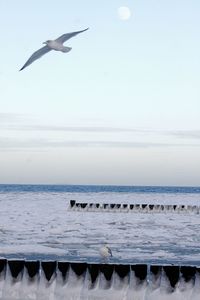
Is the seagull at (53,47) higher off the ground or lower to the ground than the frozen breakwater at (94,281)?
higher

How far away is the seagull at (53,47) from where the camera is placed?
460 inches

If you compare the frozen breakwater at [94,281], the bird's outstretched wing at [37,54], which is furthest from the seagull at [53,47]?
the frozen breakwater at [94,281]

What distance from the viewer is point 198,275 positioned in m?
10.0

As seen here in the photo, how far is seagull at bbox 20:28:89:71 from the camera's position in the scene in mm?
11678

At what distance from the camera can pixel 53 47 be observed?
12086mm

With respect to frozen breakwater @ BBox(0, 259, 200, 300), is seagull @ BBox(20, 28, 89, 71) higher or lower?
higher

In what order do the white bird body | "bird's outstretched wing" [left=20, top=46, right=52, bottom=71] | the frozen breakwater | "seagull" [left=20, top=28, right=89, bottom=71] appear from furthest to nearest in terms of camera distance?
"bird's outstretched wing" [left=20, top=46, right=52, bottom=71] → "seagull" [left=20, top=28, right=89, bottom=71] → the white bird body → the frozen breakwater

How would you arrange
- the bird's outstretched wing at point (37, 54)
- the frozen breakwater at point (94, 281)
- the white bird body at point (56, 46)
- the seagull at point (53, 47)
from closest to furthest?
the frozen breakwater at point (94, 281), the white bird body at point (56, 46), the seagull at point (53, 47), the bird's outstretched wing at point (37, 54)

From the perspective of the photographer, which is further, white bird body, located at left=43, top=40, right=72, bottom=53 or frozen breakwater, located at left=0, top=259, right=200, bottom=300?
white bird body, located at left=43, top=40, right=72, bottom=53

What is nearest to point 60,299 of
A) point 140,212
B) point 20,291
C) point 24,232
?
point 20,291

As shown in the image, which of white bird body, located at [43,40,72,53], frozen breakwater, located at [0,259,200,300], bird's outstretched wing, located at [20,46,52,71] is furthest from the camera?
bird's outstretched wing, located at [20,46,52,71]

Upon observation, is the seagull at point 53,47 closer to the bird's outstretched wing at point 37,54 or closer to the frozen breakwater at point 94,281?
the bird's outstretched wing at point 37,54

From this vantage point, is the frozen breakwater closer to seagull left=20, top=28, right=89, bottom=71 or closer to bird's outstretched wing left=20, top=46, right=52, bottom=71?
seagull left=20, top=28, right=89, bottom=71

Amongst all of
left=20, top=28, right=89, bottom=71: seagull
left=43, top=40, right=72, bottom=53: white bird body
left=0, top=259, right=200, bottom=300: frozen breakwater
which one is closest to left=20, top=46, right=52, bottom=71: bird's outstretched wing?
left=20, top=28, right=89, bottom=71: seagull
